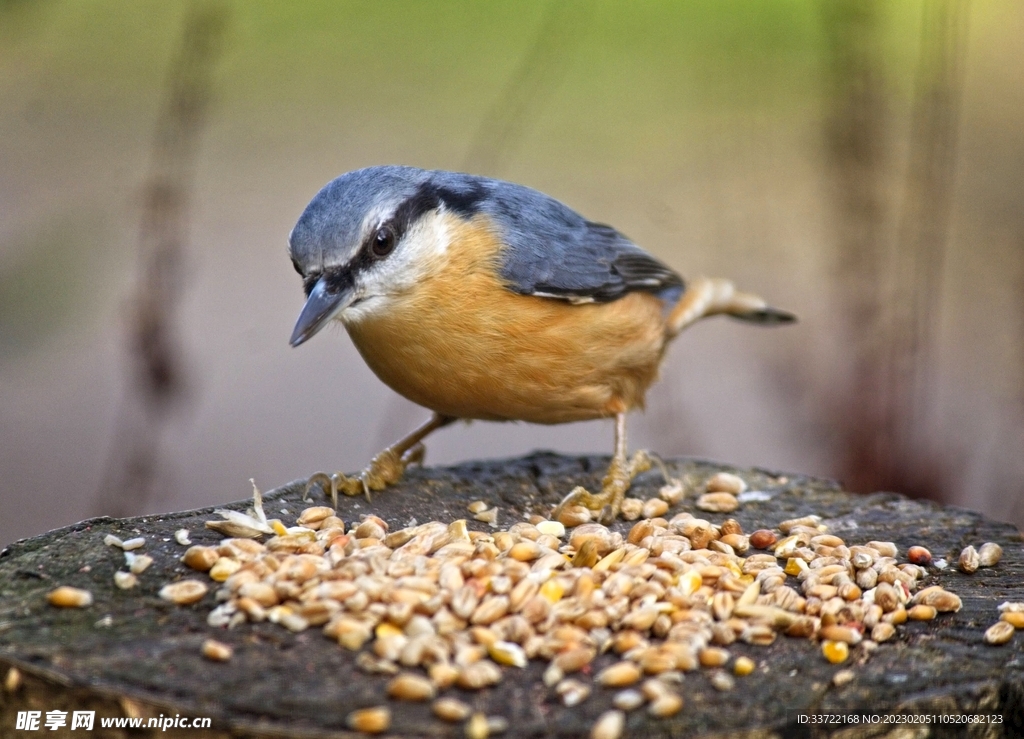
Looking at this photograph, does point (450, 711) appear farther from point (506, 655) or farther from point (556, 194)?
point (556, 194)

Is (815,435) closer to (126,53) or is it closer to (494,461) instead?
(494,461)

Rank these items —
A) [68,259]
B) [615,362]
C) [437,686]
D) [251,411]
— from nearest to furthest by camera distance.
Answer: [437,686]
[68,259]
[615,362]
[251,411]

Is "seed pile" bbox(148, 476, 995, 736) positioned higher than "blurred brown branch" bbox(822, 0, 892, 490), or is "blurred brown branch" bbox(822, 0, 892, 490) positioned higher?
"blurred brown branch" bbox(822, 0, 892, 490)

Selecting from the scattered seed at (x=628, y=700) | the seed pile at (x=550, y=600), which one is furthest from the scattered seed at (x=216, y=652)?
the scattered seed at (x=628, y=700)

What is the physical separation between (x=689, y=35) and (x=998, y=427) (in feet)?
9.49

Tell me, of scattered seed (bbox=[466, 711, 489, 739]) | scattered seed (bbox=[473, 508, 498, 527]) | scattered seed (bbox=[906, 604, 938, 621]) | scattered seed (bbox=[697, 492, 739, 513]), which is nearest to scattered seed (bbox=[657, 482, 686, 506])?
scattered seed (bbox=[697, 492, 739, 513])

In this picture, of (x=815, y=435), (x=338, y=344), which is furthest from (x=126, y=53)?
(x=815, y=435)

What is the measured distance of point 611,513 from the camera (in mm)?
3520

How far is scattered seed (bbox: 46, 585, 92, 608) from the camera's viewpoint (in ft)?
7.91

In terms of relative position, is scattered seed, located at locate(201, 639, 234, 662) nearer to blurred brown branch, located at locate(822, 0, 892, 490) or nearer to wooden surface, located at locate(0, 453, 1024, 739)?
wooden surface, located at locate(0, 453, 1024, 739)

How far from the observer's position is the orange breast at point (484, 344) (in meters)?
3.37

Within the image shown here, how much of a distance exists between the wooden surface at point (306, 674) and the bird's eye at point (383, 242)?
0.95 meters

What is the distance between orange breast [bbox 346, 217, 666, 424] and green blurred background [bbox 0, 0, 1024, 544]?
134cm

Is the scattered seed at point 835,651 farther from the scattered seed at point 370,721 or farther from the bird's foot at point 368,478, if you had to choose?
the bird's foot at point 368,478
